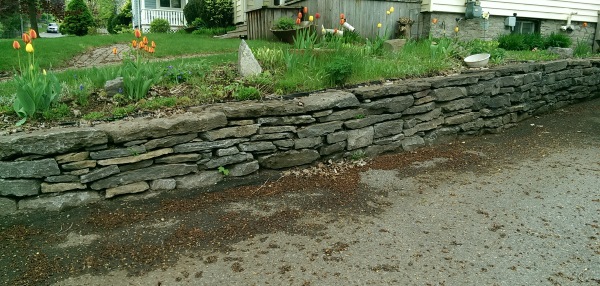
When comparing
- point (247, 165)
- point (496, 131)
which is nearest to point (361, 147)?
point (247, 165)

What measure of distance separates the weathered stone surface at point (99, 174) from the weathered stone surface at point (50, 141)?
0.23 meters

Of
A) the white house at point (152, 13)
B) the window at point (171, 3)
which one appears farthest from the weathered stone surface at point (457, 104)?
the window at point (171, 3)

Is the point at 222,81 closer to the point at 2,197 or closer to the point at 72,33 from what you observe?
the point at 2,197

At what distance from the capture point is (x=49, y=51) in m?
8.88

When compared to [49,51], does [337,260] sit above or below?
below

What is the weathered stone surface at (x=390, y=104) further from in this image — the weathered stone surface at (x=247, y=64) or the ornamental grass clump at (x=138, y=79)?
the ornamental grass clump at (x=138, y=79)

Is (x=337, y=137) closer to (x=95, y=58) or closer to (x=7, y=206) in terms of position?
(x=7, y=206)

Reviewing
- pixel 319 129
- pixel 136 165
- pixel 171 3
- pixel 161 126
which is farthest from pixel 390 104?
pixel 171 3

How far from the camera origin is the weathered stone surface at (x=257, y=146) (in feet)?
14.4

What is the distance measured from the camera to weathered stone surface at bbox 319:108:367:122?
4.84m

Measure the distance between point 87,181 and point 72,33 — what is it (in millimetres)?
19607

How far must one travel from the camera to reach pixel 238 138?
14.2 ft

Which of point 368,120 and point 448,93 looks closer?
point 368,120

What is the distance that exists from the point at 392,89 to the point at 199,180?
100 inches
